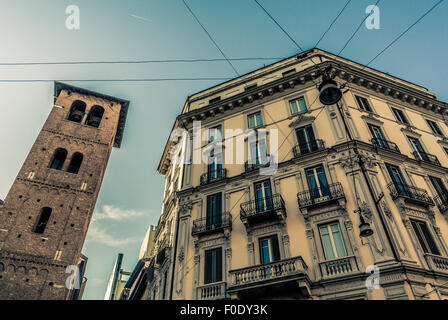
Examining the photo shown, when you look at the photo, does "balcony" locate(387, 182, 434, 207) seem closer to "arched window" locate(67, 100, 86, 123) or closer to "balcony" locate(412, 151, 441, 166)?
"balcony" locate(412, 151, 441, 166)

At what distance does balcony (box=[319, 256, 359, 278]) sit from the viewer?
1398 centimetres

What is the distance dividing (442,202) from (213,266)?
1272 cm

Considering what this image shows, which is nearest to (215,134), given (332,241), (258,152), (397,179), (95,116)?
(258,152)

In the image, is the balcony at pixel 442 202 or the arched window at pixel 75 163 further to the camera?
the arched window at pixel 75 163

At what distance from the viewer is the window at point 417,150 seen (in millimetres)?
20069

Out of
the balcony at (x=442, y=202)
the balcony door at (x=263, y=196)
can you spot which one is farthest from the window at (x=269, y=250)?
the balcony at (x=442, y=202)

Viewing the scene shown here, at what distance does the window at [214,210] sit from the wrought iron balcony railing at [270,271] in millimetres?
4031

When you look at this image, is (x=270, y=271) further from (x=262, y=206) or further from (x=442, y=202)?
(x=442, y=202)

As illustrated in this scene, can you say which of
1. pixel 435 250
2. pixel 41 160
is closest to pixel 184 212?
pixel 435 250

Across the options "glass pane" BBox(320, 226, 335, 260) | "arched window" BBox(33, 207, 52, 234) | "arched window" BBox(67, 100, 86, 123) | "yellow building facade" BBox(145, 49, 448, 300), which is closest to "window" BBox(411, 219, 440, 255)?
"yellow building facade" BBox(145, 49, 448, 300)

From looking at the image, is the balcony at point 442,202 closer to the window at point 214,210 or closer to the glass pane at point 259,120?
the glass pane at point 259,120

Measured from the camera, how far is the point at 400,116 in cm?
2266

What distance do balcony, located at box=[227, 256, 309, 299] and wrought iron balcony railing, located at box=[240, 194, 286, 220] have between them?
3025mm
